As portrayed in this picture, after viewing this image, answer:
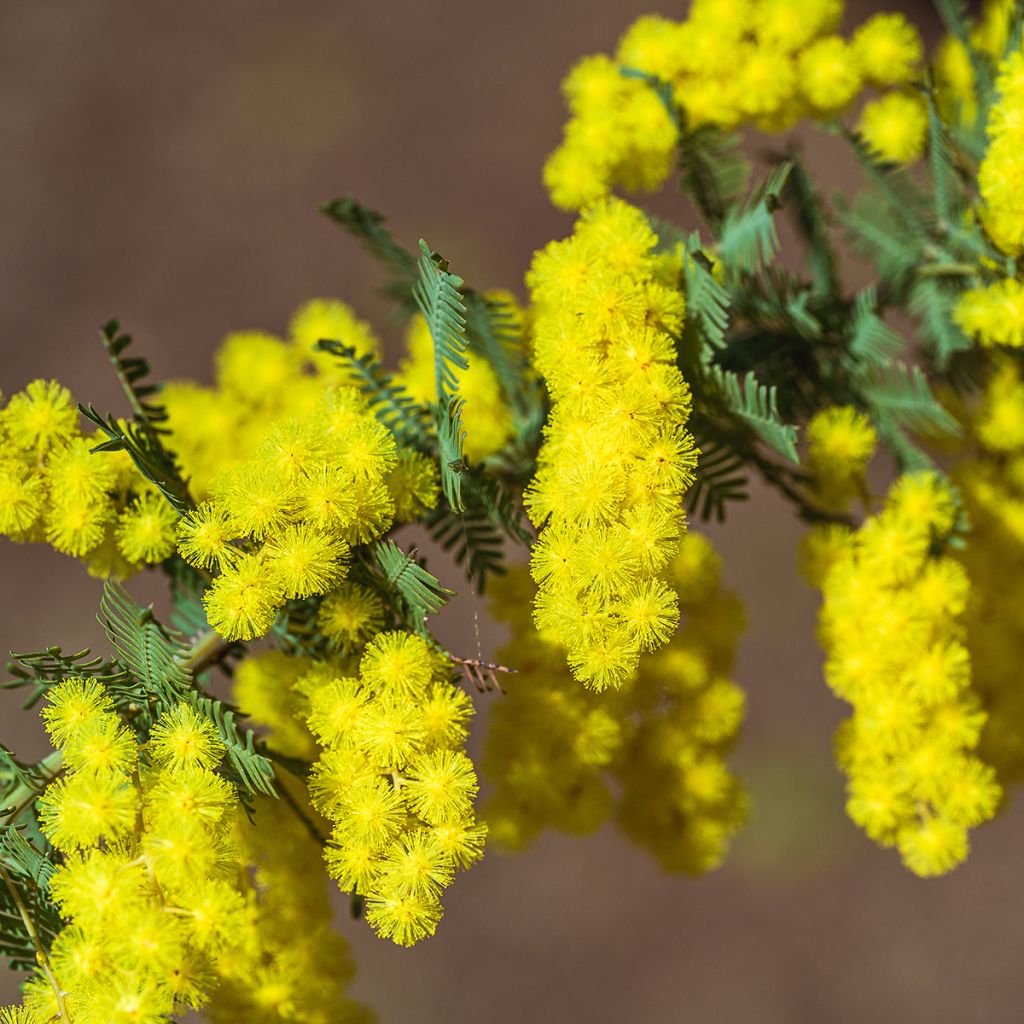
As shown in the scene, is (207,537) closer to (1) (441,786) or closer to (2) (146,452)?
(2) (146,452)

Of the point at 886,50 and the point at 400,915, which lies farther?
the point at 886,50

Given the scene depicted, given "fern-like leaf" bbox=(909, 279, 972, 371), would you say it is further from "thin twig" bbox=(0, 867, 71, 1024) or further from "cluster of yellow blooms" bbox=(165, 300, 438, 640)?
"thin twig" bbox=(0, 867, 71, 1024)

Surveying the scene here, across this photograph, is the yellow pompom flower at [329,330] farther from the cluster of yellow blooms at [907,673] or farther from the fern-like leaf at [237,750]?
the cluster of yellow blooms at [907,673]

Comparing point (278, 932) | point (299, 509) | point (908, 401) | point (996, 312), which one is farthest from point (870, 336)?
point (278, 932)

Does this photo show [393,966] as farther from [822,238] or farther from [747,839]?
[822,238]

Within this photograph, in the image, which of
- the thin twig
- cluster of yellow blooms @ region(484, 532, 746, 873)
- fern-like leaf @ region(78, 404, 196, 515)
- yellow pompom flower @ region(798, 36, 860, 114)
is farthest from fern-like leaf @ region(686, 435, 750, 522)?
the thin twig

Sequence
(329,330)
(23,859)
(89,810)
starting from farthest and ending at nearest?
(329,330), (23,859), (89,810)
